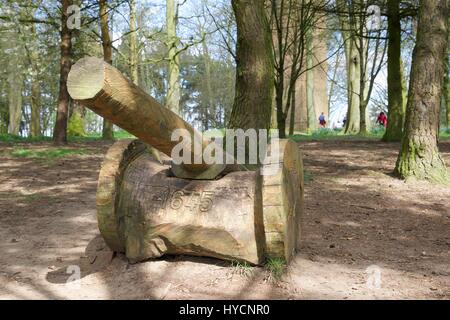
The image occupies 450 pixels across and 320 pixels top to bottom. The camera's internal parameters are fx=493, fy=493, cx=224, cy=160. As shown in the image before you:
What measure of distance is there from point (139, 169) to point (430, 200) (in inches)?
142

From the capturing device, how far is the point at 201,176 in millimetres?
3678

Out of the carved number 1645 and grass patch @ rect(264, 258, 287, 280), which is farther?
the carved number 1645

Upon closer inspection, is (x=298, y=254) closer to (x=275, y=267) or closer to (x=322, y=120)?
(x=275, y=267)

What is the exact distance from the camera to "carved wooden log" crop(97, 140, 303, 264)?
331 cm

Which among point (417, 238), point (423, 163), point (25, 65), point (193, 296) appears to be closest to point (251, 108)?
point (423, 163)

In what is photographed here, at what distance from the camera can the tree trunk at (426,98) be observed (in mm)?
6480

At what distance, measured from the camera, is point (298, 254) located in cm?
394

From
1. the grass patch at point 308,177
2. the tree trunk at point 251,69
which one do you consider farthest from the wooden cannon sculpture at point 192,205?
the grass patch at point 308,177

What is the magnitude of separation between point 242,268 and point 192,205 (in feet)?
1.87

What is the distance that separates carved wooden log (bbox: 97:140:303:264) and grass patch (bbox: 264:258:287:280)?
47 millimetres

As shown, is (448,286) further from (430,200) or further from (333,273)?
(430,200)

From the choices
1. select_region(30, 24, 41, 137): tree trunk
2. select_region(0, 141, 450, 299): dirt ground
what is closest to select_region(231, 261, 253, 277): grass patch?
select_region(0, 141, 450, 299): dirt ground

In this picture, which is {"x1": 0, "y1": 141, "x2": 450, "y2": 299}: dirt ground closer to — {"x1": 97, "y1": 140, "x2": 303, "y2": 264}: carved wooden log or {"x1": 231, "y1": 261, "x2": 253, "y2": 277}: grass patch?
{"x1": 231, "y1": 261, "x2": 253, "y2": 277}: grass patch

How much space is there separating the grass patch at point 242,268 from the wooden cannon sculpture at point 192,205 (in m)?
0.05
